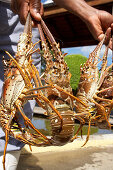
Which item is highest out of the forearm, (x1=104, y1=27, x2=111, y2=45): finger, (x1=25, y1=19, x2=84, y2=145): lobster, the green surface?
the forearm

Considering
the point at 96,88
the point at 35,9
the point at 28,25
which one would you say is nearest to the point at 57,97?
the point at 28,25

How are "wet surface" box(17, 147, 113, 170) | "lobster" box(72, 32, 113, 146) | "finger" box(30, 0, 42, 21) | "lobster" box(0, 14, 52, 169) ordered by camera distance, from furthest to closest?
1. "wet surface" box(17, 147, 113, 170)
2. "lobster" box(72, 32, 113, 146)
3. "finger" box(30, 0, 42, 21)
4. "lobster" box(0, 14, 52, 169)

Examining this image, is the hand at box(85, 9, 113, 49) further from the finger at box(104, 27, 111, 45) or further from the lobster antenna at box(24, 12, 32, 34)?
the lobster antenna at box(24, 12, 32, 34)

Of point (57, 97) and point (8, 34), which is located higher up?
point (8, 34)

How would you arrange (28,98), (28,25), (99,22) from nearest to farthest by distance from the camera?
(28,98) < (28,25) < (99,22)

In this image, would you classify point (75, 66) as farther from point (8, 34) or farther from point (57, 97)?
point (57, 97)

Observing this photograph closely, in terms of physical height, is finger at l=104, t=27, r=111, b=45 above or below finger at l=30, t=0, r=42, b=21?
below

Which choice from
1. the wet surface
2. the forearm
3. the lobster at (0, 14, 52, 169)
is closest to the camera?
the lobster at (0, 14, 52, 169)

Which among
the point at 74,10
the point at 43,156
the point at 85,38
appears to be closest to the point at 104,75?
the point at 74,10

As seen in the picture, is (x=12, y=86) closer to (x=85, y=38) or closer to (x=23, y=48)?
(x=23, y=48)

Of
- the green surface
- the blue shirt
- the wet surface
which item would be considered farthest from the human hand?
the green surface

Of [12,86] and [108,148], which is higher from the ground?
[12,86]
